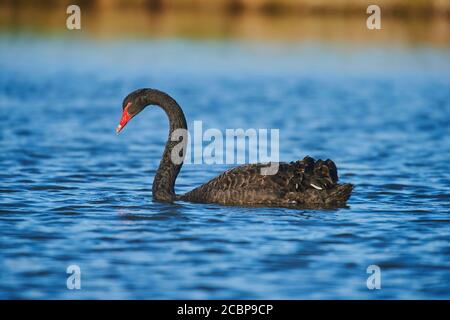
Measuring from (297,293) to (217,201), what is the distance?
3176mm

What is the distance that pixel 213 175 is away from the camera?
13.2m

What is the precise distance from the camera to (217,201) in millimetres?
10328

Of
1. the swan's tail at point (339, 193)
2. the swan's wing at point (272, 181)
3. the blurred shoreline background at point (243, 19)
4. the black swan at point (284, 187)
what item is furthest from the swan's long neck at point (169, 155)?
the blurred shoreline background at point (243, 19)

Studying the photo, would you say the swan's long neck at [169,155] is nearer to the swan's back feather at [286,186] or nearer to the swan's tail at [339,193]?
the swan's back feather at [286,186]

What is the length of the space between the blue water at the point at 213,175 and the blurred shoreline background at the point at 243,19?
5.68m

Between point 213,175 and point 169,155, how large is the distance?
233 centimetres

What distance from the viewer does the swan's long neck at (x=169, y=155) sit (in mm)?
10709

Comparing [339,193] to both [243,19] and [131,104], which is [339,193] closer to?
[131,104]

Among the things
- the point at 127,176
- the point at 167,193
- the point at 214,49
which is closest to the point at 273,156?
the point at 127,176

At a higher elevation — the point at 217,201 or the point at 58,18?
the point at 58,18

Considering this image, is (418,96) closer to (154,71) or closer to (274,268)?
(154,71)

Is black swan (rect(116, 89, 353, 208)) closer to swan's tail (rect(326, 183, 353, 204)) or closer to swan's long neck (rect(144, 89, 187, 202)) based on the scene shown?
swan's tail (rect(326, 183, 353, 204))

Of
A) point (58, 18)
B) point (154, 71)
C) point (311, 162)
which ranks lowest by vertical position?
point (311, 162)

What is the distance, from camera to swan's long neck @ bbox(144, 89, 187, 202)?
35.1ft
